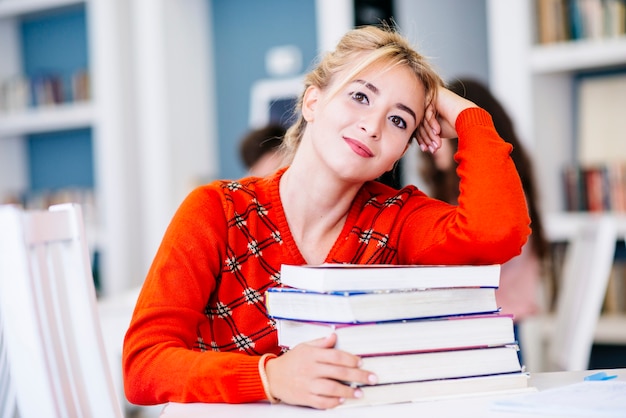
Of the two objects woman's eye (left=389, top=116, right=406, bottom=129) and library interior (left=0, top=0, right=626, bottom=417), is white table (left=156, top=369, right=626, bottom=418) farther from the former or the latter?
library interior (left=0, top=0, right=626, bottom=417)

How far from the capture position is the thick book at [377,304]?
96 centimetres

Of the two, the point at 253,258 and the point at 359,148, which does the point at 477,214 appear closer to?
the point at 359,148

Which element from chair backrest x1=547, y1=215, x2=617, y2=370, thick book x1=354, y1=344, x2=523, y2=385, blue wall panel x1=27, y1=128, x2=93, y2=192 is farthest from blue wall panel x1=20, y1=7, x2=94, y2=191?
thick book x1=354, y1=344, x2=523, y2=385

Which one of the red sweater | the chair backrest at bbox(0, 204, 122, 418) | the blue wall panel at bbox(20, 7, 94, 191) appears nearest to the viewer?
the chair backrest at bbox(0, 204, 122, 418)

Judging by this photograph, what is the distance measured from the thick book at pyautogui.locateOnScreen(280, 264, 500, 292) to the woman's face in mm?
321

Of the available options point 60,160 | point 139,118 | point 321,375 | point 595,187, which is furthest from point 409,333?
point 60,160

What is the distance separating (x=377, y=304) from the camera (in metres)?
0.97

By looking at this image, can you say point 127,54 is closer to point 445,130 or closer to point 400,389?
point 445,130

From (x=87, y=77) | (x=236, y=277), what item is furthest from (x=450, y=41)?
(x=236, y=277)

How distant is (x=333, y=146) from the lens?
133 cm

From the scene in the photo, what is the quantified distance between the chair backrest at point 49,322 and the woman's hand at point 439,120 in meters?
0.61

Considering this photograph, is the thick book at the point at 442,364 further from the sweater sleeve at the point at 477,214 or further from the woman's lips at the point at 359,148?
the woman's lips at the point at 359,148

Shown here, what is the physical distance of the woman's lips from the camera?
1.31 m

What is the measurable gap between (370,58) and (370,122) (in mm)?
113
